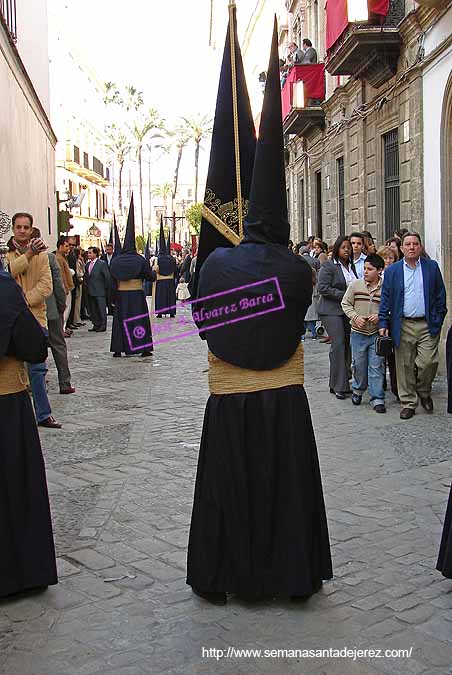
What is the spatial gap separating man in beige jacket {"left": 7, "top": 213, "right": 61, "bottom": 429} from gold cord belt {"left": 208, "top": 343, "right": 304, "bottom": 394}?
418 cm

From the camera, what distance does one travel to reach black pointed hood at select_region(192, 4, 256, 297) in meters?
4.60

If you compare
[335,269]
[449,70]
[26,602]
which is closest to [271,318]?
[26,602]

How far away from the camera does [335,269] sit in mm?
9945

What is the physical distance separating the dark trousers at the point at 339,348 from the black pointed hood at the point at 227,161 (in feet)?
17.5

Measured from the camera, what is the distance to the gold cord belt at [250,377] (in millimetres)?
4305

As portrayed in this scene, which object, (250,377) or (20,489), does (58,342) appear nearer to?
(20,489)

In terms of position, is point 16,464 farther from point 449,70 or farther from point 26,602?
point 449,70

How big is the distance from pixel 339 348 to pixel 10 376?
589 centimetres

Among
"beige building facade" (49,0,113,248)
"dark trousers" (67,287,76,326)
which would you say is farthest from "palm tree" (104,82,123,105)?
"dark trousers" (67,287,76,326)

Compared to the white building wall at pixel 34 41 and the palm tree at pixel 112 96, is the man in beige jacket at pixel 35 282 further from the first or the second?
the palm tree at pixel 112 96

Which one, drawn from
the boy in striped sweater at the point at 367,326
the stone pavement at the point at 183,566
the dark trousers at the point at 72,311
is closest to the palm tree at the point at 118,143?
the dark trousers at the point at 72,311

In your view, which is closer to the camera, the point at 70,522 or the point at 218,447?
the point at 218,447

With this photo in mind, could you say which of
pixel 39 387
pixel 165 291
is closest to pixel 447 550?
pixel 39 387

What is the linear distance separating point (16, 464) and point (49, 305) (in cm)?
570
